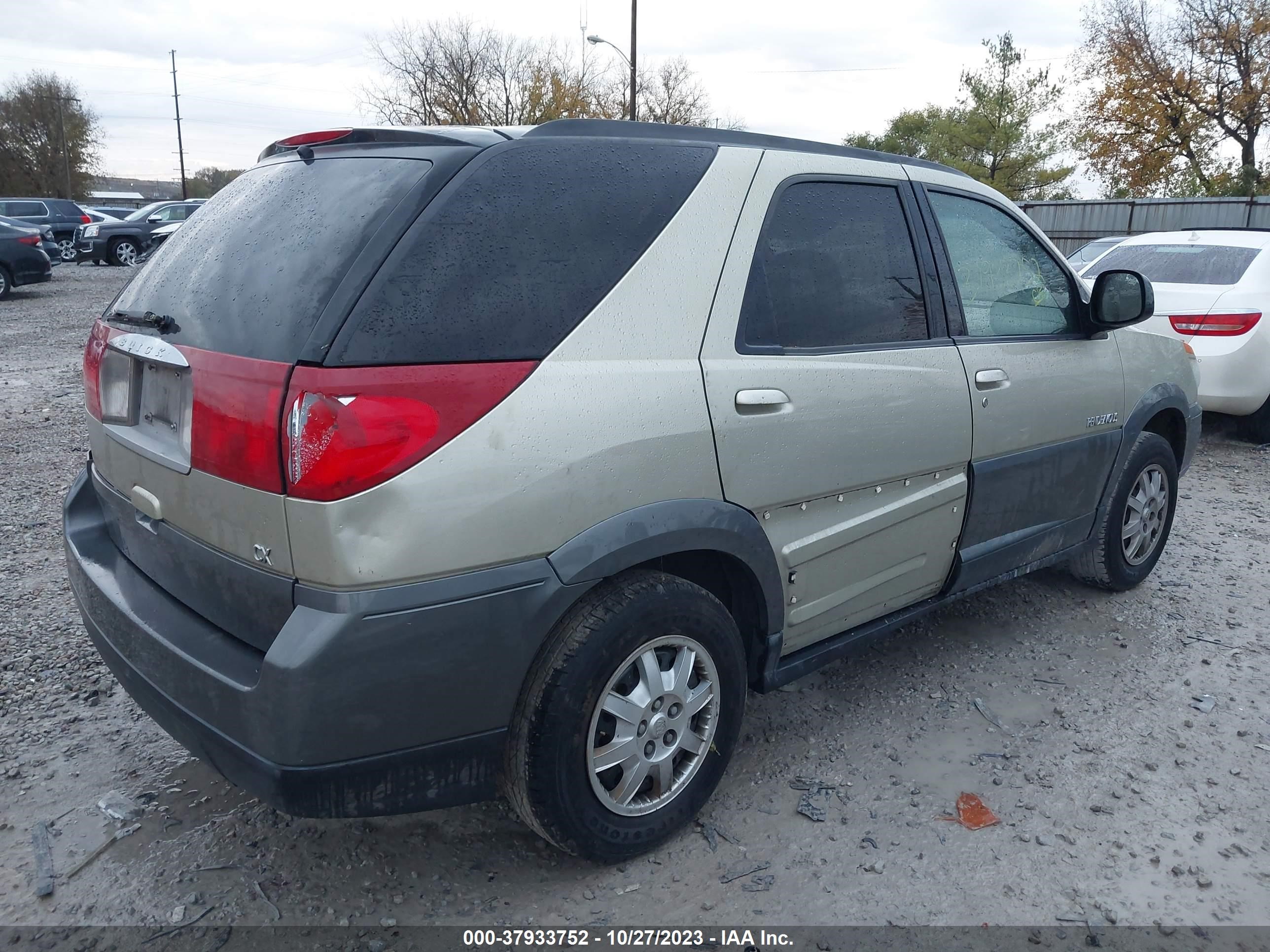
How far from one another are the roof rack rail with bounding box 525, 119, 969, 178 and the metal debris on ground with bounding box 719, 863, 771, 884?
1.95 m

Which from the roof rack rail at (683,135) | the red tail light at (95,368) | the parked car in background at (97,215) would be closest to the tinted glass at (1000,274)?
the roof rack rail at (683,135)

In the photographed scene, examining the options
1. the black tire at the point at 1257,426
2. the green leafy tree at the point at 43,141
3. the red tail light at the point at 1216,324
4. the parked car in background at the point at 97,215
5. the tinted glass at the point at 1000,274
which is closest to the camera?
the tinted glass at the point at 1000,274

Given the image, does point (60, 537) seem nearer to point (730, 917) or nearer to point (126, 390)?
point (126, 390)

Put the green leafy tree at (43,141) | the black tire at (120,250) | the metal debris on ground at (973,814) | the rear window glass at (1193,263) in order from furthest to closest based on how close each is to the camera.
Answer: the green leafy tree at (43,141) < the black tire at (120,250) < the rear window glass at (1193,263) < the metal debris on ground at (973,814)

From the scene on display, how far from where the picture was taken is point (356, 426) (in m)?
1.87

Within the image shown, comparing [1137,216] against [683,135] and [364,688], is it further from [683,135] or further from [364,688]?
[364,688]

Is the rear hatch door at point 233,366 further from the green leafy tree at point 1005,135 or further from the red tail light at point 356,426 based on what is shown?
the green leafy tree at point 1005,135

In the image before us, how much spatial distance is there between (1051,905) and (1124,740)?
39.2 inches

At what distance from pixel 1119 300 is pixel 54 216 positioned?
29.2 m

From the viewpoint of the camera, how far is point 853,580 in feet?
9.62

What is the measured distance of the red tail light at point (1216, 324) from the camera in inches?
274

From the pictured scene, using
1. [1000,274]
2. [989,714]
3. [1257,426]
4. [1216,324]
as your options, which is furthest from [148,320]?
[1257,426]

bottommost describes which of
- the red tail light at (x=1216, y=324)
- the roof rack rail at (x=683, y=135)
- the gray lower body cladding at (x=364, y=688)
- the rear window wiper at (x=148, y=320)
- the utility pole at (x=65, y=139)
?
the gray lower body cladding at (x=364, y=688)

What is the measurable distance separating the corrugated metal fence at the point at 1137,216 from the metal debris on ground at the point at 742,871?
18.6 meters
